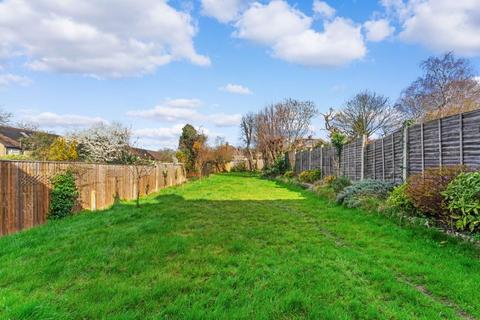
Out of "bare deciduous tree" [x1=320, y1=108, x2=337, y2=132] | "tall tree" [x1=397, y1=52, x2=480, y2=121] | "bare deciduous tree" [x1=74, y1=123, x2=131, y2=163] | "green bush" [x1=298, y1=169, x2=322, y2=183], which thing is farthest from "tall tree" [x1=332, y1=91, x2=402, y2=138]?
"bare deciduous tree" [x1=74, y1=123, x2=131, y2=163]

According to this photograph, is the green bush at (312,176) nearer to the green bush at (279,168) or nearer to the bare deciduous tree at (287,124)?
the green bush at (279,168)

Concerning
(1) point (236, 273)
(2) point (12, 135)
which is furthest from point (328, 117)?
(2) point (12, 135)

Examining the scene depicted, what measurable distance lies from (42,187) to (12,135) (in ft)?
101

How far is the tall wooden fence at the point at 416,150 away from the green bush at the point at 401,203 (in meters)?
1.06

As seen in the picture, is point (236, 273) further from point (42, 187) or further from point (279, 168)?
point (279, 168)

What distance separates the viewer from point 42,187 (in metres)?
7.71

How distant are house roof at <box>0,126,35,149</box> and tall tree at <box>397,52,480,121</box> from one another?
3287cm

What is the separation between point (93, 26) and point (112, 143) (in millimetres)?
13782

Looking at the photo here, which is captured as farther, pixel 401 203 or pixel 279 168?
pixel 279 168

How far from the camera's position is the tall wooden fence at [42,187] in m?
6.37

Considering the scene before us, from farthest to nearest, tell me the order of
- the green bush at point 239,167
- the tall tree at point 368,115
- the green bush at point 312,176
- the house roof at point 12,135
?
the green bush at point 239,167, the house roof at point 12,135, the tall tree at point 368,115, the green bush at point 312,176

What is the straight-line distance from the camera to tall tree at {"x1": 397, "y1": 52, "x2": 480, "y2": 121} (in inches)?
815

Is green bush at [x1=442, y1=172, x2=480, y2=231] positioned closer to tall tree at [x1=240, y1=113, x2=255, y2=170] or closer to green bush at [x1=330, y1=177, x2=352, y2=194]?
green bush at [x1=330, y1=177, x2=352, y2=194]

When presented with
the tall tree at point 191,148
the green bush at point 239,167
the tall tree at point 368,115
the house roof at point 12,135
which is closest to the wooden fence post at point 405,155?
the tall tree at point 191,148
